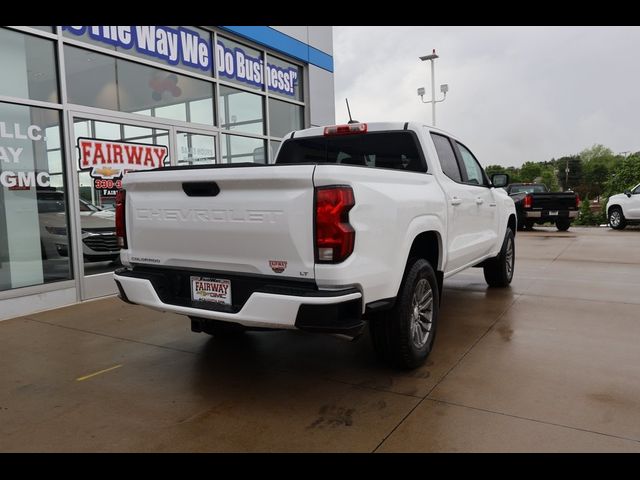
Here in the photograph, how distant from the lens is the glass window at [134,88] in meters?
6.49

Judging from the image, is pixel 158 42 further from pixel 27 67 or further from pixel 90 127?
pixel 27 67

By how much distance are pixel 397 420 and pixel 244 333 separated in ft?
7.34

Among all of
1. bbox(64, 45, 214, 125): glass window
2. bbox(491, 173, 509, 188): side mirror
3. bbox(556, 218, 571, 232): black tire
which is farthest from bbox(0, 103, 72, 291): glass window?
bbox(556, 218, 571, 232): black tire

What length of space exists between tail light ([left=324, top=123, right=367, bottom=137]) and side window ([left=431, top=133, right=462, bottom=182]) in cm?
66

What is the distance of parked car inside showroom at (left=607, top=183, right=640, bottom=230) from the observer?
1565cm

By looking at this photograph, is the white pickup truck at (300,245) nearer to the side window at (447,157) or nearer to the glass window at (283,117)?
the side window at (447,157)

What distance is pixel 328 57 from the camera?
1145 cm

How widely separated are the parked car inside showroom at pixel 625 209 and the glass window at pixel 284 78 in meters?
11.3

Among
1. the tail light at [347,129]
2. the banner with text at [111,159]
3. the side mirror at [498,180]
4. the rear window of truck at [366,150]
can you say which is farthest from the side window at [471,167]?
the banner with text at [111,159]

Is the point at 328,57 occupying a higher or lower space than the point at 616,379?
higher
